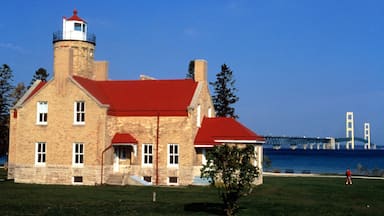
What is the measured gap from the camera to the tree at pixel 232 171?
2238 centimetres

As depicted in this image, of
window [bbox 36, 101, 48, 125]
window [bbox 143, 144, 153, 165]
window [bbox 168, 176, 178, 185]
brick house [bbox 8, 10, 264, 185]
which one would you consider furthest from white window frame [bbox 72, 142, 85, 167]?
window [bbox 168, 176, 178, 185]

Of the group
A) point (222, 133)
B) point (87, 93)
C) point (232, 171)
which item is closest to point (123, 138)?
point (87, 93)

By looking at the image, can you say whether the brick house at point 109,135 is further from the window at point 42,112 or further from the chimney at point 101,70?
the chimney at point 101,70

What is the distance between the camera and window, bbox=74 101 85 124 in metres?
39.6

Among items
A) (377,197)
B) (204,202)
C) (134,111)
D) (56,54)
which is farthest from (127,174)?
(377,197)

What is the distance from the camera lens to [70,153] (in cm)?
3941

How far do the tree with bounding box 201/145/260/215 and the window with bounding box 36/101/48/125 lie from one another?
20545 mm

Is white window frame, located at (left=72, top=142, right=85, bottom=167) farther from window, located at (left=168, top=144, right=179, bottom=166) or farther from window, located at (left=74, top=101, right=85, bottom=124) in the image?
window, located at (left=168, top=144, right=179, bottom=166)

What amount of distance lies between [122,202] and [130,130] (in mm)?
13563

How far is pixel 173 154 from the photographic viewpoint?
39.5 metres

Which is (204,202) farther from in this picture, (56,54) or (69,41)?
(69,41)

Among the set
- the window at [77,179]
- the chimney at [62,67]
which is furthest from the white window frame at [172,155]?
the chimney at [62,67]

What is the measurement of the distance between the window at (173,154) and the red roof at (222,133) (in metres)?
1.57

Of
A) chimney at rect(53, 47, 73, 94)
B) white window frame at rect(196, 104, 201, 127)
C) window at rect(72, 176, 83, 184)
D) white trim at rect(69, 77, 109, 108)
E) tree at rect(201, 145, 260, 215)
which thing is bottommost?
window at rect(72, 176, 83, 184)
